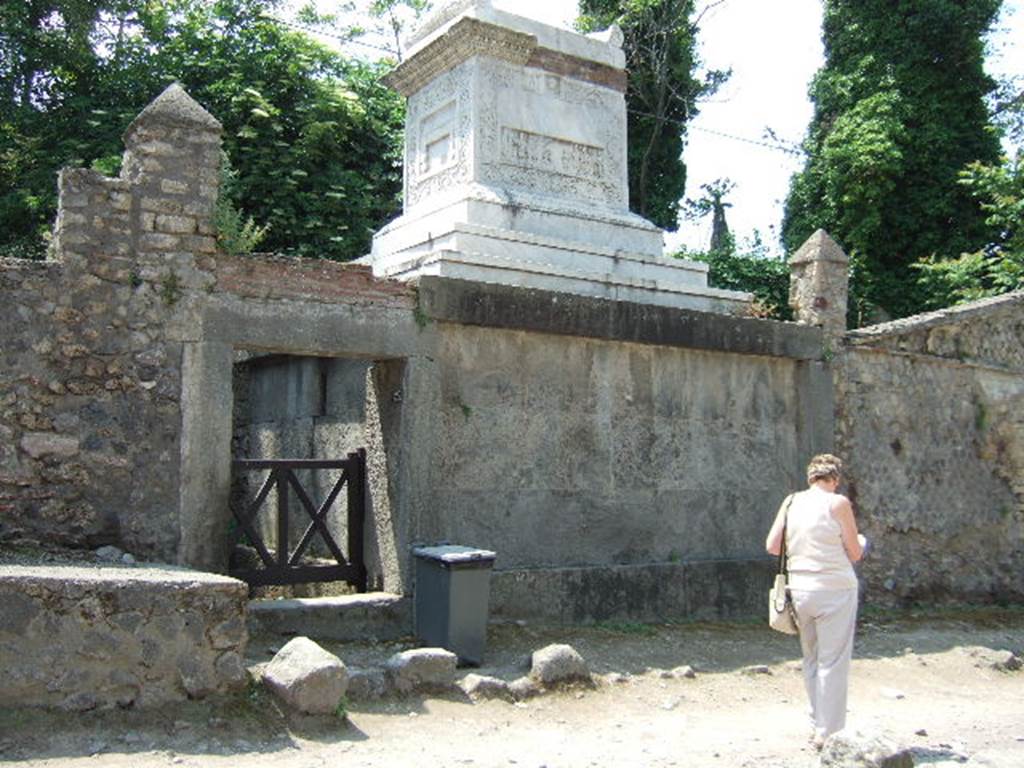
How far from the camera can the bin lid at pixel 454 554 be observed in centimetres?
724

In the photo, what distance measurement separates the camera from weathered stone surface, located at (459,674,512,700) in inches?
260

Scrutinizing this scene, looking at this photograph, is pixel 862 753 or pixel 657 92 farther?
pixel 657 92

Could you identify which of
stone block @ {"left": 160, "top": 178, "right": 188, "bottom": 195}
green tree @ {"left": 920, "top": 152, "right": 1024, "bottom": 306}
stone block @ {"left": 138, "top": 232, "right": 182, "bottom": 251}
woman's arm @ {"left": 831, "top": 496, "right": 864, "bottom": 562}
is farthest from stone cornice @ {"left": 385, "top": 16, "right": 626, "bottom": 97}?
green tree @ {"left": 920, "top": 152, "right": 1024, "bottom": 306}

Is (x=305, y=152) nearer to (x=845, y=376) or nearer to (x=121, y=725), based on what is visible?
(x=845, y=376)

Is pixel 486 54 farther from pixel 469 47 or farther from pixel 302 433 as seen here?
pixel 302 433

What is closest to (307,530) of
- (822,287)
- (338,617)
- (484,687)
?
(338,617)

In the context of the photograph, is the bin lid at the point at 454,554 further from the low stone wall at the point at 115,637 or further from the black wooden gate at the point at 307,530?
the low stone wall at the point at 115,637

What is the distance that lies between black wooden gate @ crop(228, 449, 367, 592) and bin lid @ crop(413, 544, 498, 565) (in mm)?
1101

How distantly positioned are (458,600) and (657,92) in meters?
18.8

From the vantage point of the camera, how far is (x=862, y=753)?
492 centimetres

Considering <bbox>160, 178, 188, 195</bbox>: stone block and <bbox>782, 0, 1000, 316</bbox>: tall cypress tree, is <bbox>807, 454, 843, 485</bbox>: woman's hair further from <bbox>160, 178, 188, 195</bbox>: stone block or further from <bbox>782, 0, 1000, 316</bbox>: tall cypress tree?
<bbox>782, 0, 1000, 316</bbox>: tall cypress tree

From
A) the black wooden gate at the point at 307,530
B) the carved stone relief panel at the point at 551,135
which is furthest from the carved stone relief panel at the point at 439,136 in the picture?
the black wooden gate at the point at 307,530

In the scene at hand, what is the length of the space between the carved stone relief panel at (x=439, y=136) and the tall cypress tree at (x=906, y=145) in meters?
13.2

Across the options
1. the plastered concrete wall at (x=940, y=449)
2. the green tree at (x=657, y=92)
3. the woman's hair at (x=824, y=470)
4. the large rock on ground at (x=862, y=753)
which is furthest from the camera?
the green tree at (x=657, y=92)
